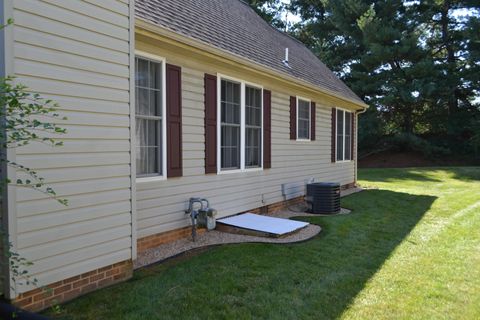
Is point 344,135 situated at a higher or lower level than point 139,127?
higher

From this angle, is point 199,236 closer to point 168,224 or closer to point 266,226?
point 168,224

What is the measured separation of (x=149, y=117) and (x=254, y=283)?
257 cm

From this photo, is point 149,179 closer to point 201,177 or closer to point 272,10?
point 201,177

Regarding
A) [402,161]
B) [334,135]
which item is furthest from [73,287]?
[402,161]

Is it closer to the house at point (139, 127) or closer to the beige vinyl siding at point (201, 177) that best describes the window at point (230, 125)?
the house at point (139, 127)

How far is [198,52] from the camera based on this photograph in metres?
6.14

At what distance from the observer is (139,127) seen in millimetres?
5387

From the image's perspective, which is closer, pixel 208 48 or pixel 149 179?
pixel 149 179

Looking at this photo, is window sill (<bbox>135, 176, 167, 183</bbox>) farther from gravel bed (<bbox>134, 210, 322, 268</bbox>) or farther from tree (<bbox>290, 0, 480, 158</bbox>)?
tree (<bbox>290, 0, 480, 158</bbox>)

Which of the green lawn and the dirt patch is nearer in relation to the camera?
the green lawn

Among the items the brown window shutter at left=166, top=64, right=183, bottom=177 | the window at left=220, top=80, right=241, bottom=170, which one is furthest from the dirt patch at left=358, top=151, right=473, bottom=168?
the brown window shutter at left=166, top=64, right=183, bottom=177

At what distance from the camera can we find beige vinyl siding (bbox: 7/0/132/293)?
3.20 m

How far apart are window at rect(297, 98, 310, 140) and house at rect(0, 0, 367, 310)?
44 mm

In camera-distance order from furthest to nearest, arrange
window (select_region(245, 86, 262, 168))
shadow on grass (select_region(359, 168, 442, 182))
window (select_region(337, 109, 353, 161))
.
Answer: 1. shadow on grass (select_region(359, 168, 442, 182))
2. window (select_region(337, 109, 353, 161))
3. window (select_region(245, 86, 262, 168))
